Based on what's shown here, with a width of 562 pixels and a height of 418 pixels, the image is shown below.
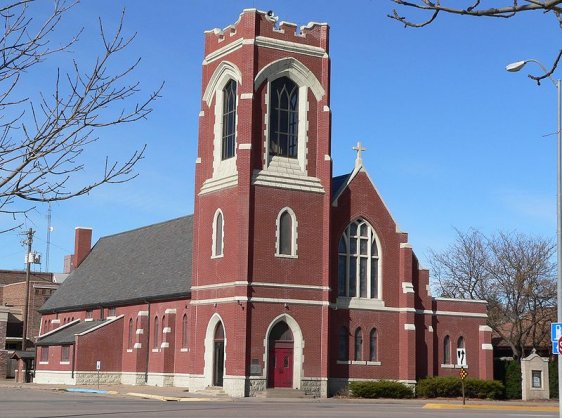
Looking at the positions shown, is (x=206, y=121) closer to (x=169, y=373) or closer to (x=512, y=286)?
(x=169, y=373)

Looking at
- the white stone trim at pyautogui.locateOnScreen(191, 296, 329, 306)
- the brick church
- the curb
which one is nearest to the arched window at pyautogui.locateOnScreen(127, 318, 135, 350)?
the brick church

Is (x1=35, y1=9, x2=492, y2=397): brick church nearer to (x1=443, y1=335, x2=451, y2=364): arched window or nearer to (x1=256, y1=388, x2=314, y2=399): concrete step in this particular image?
(x1=443, y1=335, x2=451, y2=364): arched window

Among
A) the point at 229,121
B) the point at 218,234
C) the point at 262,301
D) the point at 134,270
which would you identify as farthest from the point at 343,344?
the point at 134,270

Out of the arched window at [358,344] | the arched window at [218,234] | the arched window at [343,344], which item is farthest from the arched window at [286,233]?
the arched window at [358,344]

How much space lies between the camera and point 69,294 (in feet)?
245

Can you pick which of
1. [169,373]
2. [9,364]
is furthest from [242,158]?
[9,364]

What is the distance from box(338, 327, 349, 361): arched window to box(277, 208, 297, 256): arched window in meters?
5.55

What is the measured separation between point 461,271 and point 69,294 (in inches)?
1229

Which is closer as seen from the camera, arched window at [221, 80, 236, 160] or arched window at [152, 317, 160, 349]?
arched window at [221, 80, 236, 160]

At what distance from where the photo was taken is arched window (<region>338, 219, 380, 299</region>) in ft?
164

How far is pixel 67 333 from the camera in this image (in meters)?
65.3

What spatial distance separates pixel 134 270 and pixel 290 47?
2521 cm

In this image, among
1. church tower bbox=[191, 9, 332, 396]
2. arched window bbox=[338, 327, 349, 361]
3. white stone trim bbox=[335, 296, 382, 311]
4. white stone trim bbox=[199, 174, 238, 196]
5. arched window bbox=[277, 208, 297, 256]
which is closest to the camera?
church tower bbox=[191, 9, 332, 396]

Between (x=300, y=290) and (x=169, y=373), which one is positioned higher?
(x=300, y=290)
